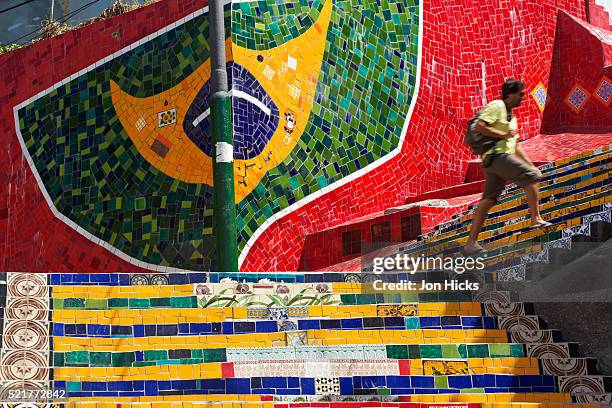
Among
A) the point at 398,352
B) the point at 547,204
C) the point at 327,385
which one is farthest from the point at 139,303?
the point at 547,204

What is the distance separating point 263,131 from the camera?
1335 cm

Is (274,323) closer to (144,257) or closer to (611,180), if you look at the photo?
(611,180)

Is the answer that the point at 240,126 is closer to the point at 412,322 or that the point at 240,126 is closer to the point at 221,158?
the point at 221,158

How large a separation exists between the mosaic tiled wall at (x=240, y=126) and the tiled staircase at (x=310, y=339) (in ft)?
12.3

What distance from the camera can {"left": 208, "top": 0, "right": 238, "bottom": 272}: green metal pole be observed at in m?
10.4

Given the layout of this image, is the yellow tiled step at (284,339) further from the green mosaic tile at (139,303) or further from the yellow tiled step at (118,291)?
the yellow tiled step at (118,291)

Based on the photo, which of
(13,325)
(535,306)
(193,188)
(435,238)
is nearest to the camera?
(13,325)

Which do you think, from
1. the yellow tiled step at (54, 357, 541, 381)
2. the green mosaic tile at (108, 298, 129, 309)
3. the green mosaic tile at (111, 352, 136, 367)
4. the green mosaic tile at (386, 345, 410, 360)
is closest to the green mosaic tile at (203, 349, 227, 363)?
the yellow tiled step at (54, 357, 541, 381)

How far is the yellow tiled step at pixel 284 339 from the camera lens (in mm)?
8695

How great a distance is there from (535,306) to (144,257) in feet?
18.7

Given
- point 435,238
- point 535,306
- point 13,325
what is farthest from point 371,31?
point 13,325

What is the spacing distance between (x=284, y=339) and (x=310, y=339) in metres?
0.20

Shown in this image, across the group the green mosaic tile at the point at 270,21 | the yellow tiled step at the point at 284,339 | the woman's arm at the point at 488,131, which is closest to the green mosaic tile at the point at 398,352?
the yellow tiled step at the point at 284,339

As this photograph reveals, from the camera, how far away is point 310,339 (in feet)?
29.3
